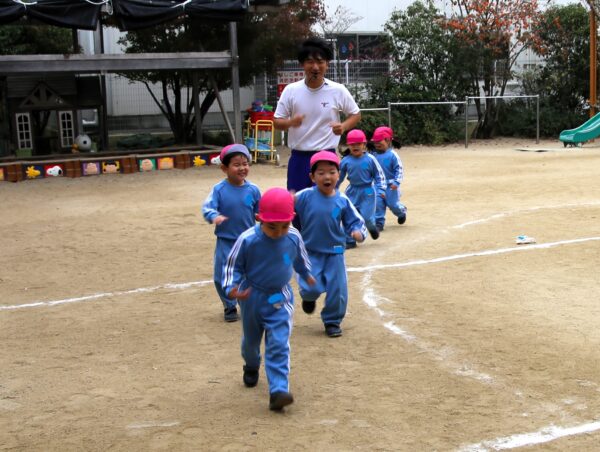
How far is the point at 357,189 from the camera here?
1014 cm

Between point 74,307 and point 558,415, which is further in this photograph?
point 74,307

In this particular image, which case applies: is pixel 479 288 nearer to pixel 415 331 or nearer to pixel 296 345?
pixel 415 331

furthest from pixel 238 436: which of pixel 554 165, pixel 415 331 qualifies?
pixel 554 165

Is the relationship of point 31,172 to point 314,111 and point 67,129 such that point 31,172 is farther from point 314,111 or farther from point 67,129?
point 314,111

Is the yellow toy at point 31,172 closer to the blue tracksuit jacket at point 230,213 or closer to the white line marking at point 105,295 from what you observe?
the white line marking at point 105,295

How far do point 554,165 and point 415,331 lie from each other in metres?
13.1

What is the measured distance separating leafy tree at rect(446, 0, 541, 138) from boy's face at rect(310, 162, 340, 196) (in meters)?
21.0

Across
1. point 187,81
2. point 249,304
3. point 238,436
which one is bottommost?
point 238,436

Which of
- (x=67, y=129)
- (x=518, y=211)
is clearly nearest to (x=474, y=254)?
(x=518, y=211)

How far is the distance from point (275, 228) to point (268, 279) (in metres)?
0.31

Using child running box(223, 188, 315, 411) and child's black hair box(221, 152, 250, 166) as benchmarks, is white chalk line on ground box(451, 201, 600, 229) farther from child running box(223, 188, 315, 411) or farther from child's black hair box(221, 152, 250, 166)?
child running box(223, 188, 315, 411)

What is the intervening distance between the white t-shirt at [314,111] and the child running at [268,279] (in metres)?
2.00

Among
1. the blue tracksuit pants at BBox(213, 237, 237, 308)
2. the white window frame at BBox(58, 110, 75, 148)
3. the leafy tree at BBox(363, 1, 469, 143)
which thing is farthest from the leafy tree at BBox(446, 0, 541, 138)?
the blue tracksuit pants at BBox(213, 237, 237, 308)

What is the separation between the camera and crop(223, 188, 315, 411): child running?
4926mm
